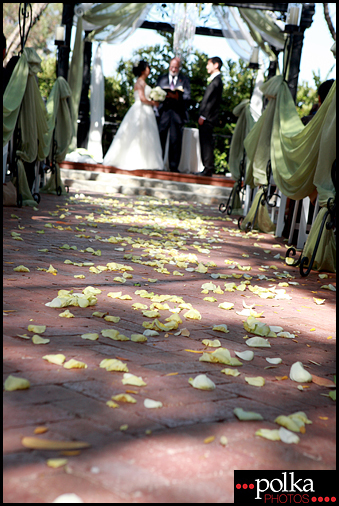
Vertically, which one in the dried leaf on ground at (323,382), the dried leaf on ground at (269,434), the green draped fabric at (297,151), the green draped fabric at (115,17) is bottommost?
the dried leaf on ground at (323,382)

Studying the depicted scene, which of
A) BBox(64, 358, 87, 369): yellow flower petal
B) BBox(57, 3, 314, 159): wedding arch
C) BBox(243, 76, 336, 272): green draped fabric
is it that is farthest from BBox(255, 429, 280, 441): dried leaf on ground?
BBox(57, 3, 314, 159): wedding arch

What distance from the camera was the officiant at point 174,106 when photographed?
11461mm

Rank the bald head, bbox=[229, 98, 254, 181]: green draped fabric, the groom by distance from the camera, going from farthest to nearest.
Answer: the bald head
the groom
bbox=[229, 98, 254, 181]: green draped fabric

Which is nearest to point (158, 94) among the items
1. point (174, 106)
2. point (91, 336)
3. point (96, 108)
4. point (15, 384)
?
point (174, 106)

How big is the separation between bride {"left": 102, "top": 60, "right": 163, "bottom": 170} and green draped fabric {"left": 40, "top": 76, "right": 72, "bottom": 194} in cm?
359

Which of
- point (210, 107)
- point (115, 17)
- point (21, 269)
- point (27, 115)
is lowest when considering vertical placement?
point (21, 269)

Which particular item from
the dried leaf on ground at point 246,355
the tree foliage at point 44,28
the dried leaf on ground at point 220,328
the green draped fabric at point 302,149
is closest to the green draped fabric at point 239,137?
the green draped fabric at point 302,149

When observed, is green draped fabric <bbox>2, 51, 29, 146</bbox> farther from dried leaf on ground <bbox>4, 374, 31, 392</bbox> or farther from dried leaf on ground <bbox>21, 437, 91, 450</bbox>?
dried leaf on ground <bbox>21, 437, 91, 450</bbox>

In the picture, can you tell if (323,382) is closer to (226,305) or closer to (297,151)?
(226,305)

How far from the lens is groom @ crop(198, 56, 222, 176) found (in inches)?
407

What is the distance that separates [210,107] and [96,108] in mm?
3413

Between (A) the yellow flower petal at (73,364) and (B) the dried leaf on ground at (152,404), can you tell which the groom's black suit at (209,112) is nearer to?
(A) the yellow flower petal at (73,364)

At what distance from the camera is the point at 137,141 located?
38.2ft

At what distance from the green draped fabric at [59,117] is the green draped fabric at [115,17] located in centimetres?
442
